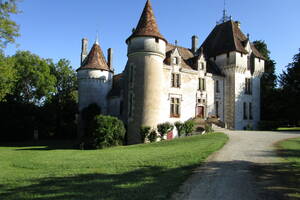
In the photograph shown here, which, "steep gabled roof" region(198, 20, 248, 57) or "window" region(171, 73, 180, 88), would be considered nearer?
"window" region(171, 73, 180, 88)

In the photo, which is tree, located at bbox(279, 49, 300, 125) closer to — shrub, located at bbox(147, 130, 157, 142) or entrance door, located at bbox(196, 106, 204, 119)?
entrance door, located at bbox(196, 106, 204, 119)

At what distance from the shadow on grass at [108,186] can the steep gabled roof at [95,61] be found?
23.0m

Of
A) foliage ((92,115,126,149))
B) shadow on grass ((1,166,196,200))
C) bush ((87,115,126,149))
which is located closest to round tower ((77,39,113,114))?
bush ((87,115,126,149))

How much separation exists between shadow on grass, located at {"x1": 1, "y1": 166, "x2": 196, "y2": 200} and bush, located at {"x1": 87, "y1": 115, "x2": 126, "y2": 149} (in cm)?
1210

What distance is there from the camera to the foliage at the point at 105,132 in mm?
21719

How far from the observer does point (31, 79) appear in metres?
36.8

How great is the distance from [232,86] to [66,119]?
26.4 m

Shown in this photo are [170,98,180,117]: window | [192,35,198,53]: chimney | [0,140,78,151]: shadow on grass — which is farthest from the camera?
[192,35,198,53]: chimney

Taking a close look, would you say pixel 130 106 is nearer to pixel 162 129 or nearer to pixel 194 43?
pixel 162 129

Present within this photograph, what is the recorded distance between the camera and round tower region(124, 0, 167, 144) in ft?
79.7

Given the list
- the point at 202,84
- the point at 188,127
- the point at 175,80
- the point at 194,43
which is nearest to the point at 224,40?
the point at 194,43

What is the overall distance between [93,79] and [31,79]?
11.6 m

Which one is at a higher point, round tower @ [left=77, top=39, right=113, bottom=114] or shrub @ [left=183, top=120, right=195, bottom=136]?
round tower @ [left=77, top=39, right=113, bottom=114]

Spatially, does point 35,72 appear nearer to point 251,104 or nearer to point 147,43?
point 147,43
